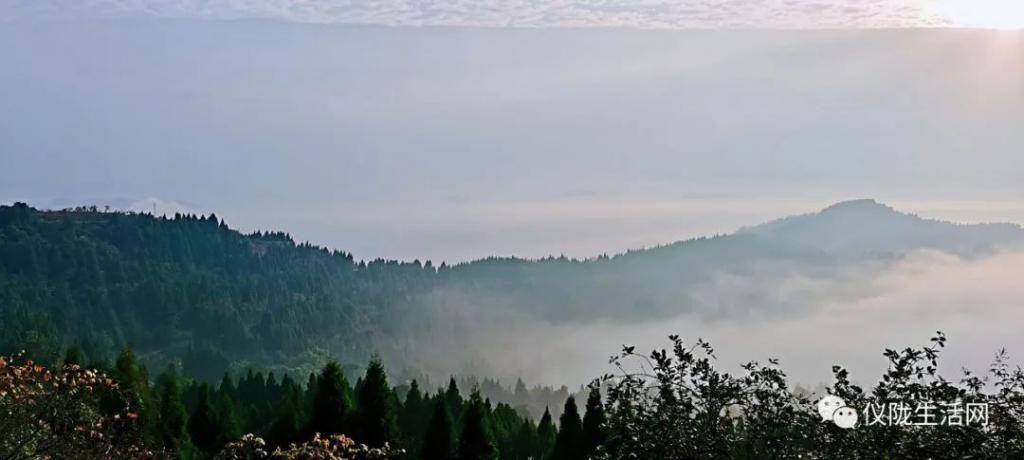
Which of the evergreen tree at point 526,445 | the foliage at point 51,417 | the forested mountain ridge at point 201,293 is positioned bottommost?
the foliage at point 51,417

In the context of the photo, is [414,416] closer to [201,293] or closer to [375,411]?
[375,411]

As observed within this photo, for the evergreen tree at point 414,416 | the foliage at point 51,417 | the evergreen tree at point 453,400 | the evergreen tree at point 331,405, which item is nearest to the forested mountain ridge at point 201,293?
the evergreen tree at point 414,416

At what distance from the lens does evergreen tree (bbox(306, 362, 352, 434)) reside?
1692 cm

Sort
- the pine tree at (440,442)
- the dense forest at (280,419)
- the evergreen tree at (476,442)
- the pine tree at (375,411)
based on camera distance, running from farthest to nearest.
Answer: the evergreen tree at (476,442) → the pine tree at (440,442) → the pine tree at (375,411) → the dense forest at (280,419)

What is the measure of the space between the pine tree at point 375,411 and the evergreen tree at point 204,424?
6364 mm

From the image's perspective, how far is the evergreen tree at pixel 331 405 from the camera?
16.9 meters

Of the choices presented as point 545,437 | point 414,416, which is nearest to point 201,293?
point 414,416

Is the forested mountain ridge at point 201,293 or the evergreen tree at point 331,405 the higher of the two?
the forested mountain ridge at point 201,293

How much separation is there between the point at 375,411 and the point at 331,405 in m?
0.80

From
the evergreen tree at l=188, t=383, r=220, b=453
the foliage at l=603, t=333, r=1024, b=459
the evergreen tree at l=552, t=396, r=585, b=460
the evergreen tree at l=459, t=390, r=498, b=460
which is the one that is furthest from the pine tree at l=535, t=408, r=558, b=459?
the foliage at l=603, t=333, r=1024, b=459

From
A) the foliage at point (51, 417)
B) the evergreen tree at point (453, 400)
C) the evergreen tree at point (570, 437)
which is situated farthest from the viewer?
the evergreen tree at point (453, 400)

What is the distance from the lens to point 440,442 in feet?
57.2

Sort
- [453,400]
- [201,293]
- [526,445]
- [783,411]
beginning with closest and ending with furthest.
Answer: [783,411] < [526,445] < [453,400] < [201,293]

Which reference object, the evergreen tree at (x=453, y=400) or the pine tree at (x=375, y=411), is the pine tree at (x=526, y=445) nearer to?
the evergreen tree at (x=453, y=400)
